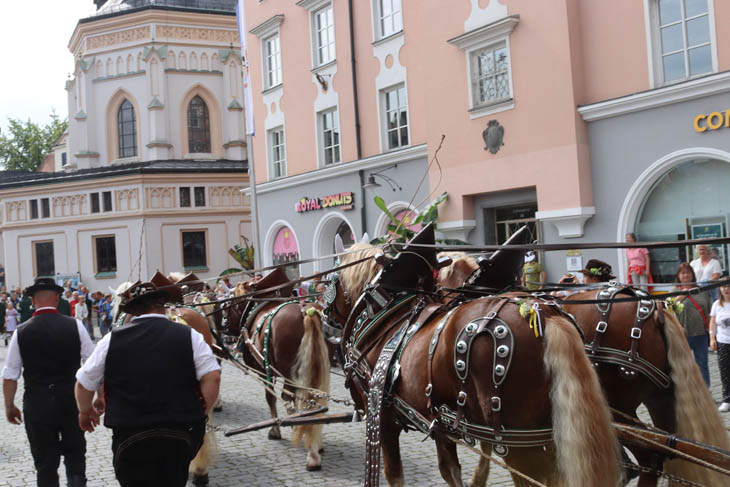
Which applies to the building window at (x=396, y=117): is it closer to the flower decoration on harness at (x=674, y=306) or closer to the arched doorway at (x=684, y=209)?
the arched doorway at (x=684, y=209)

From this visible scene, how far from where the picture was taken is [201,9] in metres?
37.6

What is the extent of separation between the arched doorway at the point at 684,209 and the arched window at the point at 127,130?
30.9 m

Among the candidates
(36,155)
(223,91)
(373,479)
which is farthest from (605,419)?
(36,155)

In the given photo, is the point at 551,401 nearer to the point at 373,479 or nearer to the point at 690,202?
the point at 373,479

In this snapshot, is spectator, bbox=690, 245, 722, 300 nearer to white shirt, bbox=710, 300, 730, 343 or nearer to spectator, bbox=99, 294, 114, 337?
white shirt, bbox=710, 300, 730, 343

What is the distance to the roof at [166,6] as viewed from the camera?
121 feet

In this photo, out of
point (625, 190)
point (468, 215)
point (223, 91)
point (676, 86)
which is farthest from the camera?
point (223, 91)

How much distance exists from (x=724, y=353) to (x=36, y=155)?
5925 centimetres

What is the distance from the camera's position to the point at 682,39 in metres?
12.4

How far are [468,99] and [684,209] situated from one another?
5.03 metres

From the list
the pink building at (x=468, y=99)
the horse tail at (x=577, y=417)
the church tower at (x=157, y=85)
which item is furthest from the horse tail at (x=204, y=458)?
the church tower at (x=157, y=85)

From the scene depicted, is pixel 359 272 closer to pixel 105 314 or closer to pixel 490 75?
pixel 490 75

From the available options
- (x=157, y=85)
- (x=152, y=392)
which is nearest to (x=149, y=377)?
(x=152, y=392)

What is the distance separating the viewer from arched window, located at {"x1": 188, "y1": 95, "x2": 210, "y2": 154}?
1516 inches
